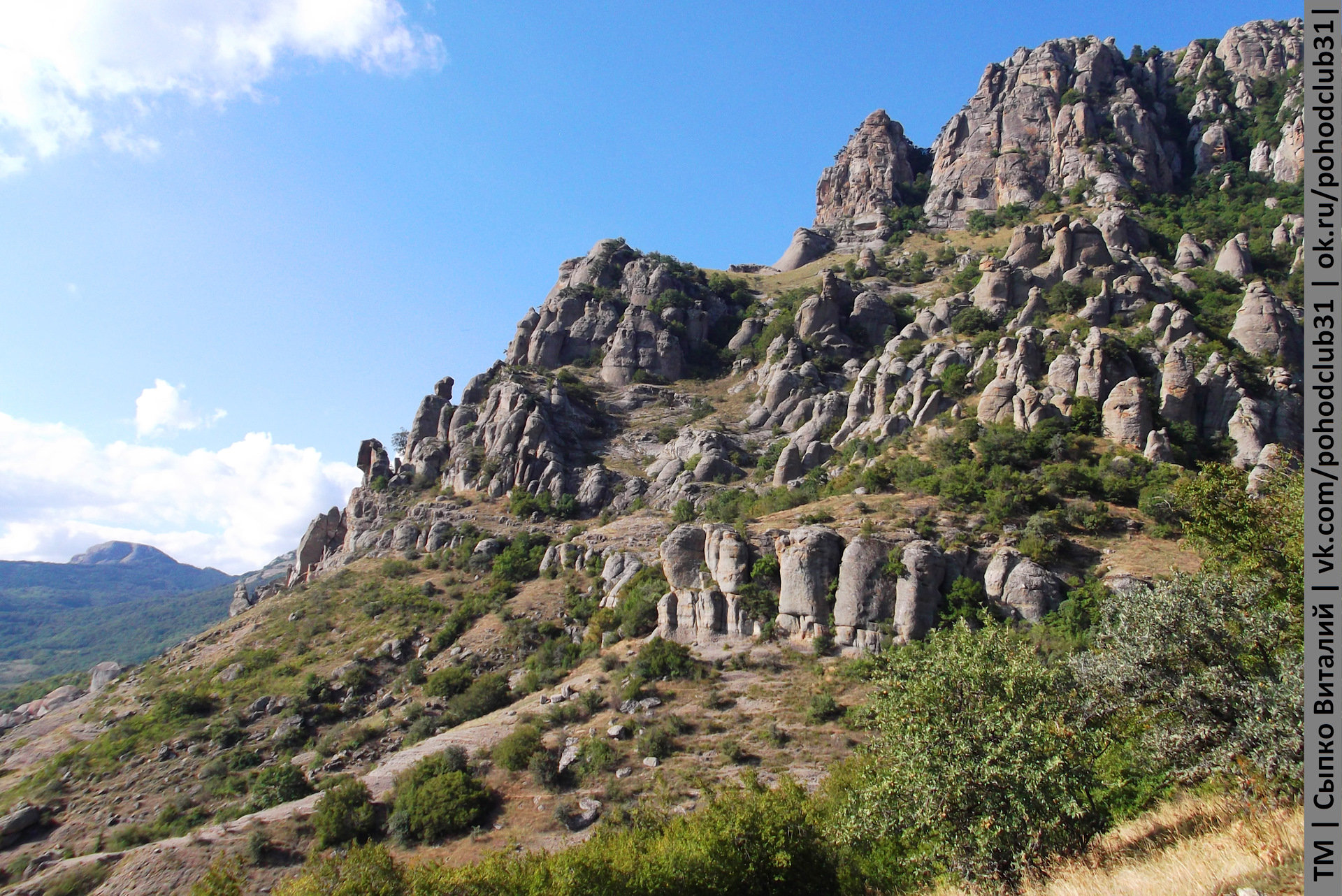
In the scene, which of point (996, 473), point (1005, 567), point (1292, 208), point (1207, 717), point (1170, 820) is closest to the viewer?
point (1207, 717)

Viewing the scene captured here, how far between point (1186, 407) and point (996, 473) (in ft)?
51.0

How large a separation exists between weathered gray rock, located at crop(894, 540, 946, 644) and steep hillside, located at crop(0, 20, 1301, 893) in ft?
0.58

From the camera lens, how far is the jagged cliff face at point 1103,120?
99.1 meters

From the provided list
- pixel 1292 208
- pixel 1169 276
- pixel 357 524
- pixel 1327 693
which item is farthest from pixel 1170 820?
pixel 1292 208

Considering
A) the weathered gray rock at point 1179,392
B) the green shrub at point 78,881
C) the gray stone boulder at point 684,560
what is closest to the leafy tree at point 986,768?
the gray stone boulder at point 684,560

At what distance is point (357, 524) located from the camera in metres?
66.3

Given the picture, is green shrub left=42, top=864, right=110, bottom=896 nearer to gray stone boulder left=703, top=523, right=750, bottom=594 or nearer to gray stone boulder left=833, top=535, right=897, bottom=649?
gray stone boulder left=703, top=523, right=750, bottom=594

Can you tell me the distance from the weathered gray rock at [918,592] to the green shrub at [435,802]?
21.6m

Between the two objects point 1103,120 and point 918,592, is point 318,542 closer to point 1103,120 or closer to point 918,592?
point 918,592

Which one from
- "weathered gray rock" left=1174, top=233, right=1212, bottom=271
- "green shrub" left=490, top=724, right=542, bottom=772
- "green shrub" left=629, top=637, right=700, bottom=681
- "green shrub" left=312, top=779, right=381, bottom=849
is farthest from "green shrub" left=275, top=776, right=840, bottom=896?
"weathered gray rock" left=1174, top=233, right=1212, bottom=271

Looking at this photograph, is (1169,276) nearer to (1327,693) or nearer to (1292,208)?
(1292,208)

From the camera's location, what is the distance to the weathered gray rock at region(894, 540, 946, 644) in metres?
35.2

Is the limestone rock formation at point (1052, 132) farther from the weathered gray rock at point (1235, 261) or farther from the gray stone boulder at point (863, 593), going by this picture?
the gray stone boulder at point (863, 593)

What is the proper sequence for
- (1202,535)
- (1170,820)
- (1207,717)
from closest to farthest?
(1207,717)
(1170,820)
(1202,535)
